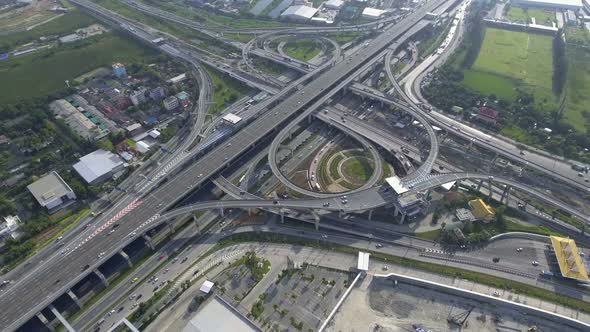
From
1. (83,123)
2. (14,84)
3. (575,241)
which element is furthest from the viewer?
(14,84)

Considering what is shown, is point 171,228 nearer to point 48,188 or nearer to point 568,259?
point 48,188

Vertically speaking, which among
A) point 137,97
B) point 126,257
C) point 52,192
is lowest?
point 126,257

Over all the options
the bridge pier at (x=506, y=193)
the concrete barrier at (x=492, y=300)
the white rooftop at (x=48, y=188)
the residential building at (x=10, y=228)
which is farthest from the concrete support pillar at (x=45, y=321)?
the bridge pier at (x=506, y=193)

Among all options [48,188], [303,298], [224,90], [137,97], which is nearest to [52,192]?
[48,188]

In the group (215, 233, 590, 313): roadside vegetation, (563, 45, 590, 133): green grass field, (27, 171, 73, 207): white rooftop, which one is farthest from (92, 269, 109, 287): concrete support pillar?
(563, 45, 590, 133): green grass field

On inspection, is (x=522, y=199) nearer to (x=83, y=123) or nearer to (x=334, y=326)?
(x=334, y=326)

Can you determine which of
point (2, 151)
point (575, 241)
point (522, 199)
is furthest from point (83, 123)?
point (575, 241)

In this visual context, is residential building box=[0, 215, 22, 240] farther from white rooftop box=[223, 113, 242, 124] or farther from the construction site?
the construction site
